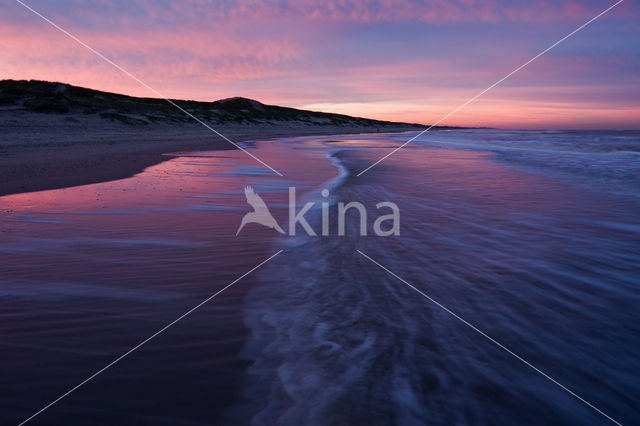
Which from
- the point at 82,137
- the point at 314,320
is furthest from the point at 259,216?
the point at 82,137

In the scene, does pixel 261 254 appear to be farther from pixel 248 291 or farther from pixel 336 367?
pixel 336 367

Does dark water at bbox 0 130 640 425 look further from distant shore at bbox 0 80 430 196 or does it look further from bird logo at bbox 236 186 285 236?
distant shore at bbox 0 80 430 196

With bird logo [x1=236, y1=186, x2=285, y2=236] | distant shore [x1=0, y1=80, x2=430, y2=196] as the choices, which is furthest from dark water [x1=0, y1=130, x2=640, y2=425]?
distant shore [x1=0, y1=80, x2=430, y2=196]

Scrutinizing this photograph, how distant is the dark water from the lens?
2336 mm

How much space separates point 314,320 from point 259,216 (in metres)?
3.63

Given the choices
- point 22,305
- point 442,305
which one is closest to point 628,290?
point 442,305

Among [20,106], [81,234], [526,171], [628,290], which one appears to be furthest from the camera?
[20,106]

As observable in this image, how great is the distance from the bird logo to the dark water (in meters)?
0.25

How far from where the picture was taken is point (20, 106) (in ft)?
107

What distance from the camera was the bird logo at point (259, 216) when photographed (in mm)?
6280

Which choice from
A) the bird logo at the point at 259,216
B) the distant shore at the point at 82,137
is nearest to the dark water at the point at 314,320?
the bird logo at the point at 259,216

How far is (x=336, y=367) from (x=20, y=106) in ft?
126

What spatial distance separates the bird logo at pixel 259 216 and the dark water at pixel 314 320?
247 mm

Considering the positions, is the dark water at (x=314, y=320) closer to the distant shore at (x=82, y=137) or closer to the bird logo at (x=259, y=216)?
the bird logo at (x=259, y=216)
